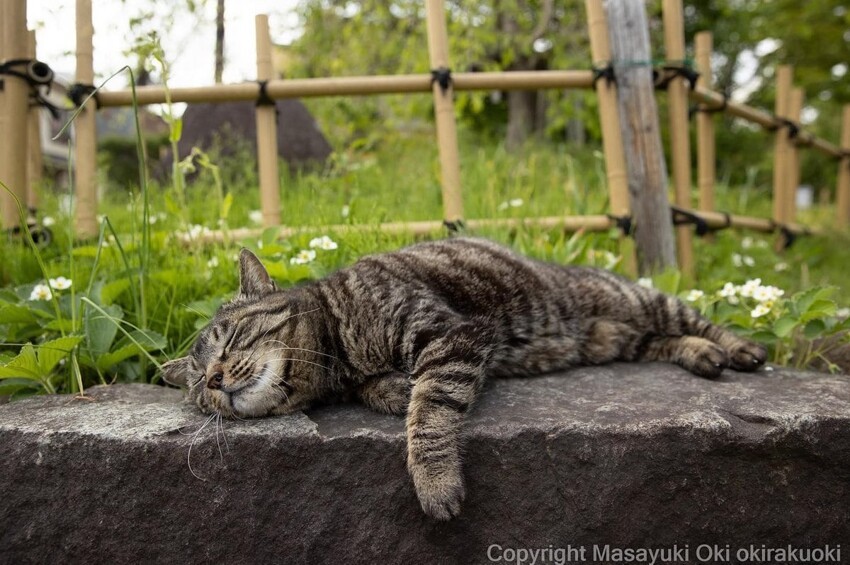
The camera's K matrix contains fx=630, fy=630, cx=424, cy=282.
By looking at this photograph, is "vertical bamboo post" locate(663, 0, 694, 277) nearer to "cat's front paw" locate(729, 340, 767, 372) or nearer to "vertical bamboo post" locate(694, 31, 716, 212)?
"vertical bamboo post" locate(694, 31, 716, 212)

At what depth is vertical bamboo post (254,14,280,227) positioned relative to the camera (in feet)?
11.6

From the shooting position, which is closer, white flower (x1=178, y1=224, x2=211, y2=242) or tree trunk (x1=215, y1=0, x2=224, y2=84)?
white flower (x1=178, y1=224, x2=211, y2=242)

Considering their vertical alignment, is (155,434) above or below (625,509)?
above

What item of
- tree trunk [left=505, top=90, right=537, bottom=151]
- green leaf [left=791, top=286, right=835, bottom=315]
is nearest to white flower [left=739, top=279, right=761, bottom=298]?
green leaf [left=791, top=286, right=835, bottom=315]

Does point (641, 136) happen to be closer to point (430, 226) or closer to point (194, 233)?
point (430, 226)

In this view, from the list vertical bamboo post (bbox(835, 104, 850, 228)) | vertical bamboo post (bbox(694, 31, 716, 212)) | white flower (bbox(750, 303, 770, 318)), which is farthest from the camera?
vertical bamboo post (bbox(835, 104, 850, 228))

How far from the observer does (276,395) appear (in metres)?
1.94

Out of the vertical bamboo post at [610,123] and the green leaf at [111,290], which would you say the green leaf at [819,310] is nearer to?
the vertical bamboo post at [610,123]

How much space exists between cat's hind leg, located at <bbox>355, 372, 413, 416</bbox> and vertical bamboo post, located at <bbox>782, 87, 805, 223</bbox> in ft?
18.3

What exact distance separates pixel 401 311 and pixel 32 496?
1169mm

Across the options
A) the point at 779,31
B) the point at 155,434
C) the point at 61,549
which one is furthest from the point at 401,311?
the point at 779,31

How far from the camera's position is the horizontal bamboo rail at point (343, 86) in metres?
3.42

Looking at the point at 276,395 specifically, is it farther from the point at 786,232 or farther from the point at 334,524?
the point at 786,232

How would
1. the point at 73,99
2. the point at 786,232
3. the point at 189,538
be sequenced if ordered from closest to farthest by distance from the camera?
the point at 189,538
the point at 73,99
the point at 786,232
